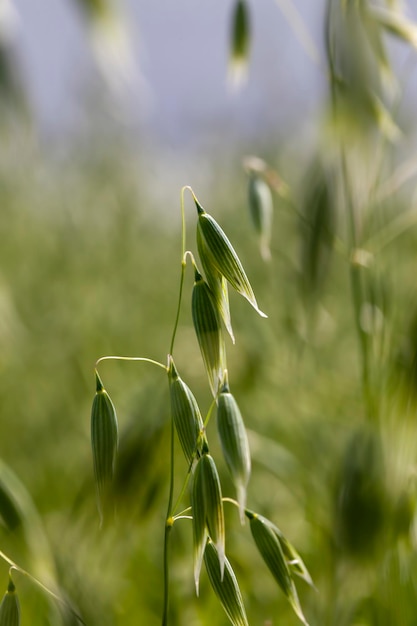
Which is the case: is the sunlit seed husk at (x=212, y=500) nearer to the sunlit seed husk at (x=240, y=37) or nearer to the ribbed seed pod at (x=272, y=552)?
the ribbed seed pod at (x=272, y=552)

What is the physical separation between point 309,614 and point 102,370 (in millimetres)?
816

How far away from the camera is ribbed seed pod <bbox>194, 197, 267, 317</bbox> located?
1.44 feet

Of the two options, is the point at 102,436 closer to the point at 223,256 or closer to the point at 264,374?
the point at 223,256

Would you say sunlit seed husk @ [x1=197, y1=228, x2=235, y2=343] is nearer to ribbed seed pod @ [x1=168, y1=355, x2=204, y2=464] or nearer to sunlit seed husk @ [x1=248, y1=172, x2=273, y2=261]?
ribbed seed pod @ [x1=168, y1=355, x2=204, y2=464]

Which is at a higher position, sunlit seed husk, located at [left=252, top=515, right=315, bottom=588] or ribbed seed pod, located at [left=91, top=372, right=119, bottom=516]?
ribbed seed pod, located at [left=91, top=372, right=119, bottom=516]

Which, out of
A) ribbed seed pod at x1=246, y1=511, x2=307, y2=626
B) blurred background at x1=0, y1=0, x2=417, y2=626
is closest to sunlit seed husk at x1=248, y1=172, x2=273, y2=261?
blurred background at x1=0, y1=0, x2=417, y2=626

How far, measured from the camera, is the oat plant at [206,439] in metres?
0.41

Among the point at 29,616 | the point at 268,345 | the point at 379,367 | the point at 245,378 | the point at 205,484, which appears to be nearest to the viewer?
the point at 205,484

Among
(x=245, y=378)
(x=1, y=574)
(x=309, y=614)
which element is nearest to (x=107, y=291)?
(x=245, y=378)

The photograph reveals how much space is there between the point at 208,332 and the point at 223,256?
4 centimetres

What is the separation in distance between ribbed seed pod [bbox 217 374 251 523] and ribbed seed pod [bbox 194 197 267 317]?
5cm

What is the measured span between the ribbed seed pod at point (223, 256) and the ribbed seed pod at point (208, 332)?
0.01m

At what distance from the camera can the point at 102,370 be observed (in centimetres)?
144

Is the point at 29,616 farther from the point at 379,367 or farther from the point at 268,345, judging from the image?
the point at 268,345
